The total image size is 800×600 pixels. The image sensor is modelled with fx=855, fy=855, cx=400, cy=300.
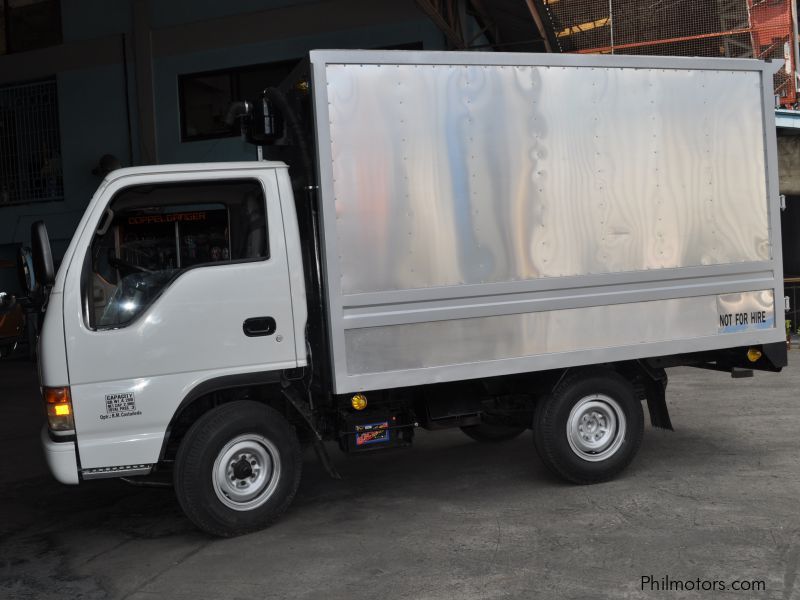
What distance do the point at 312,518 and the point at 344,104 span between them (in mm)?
2807

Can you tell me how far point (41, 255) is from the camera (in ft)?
16.6

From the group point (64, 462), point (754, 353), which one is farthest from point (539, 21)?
point (64, 462)

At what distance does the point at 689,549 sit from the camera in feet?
16.0

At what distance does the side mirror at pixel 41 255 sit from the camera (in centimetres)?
505

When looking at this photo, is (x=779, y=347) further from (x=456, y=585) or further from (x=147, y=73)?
(x=147, y=73)

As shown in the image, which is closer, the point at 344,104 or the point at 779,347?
the point at 344,104

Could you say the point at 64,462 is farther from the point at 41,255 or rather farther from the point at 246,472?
the point at 41,255

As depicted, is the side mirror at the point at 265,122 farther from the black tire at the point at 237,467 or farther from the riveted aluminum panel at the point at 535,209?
the black tire at the point at 237,467

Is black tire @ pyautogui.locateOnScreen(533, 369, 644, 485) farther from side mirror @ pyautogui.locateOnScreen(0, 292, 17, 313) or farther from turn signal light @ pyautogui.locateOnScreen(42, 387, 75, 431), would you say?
side mirror @ pyautogui.locateOnScreen(0, 292, 17, 313)

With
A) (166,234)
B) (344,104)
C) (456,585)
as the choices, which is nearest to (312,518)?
(456,585)

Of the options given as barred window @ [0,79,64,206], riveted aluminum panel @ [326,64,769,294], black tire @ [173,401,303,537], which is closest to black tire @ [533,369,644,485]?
riveted aluminum panel @ [326,64,769,294]

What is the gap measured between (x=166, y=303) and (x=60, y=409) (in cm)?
89

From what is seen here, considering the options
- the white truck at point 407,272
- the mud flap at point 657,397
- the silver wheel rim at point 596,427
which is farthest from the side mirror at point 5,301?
the mud flap at point 657,397

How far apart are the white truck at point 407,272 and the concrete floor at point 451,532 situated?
435 millimetres
